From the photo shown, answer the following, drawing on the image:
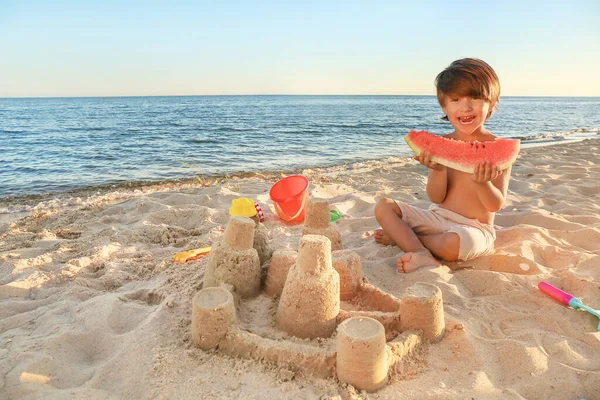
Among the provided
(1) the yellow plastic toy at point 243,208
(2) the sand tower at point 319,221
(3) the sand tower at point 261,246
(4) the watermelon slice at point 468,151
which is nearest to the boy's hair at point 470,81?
(4) the watermelon slice at point 468,151

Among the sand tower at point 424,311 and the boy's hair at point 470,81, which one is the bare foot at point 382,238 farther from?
the sand tower at point 424,311

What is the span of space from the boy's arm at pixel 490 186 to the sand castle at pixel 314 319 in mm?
1225

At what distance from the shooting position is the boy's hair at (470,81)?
3193 mm

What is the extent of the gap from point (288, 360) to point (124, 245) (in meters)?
2.56

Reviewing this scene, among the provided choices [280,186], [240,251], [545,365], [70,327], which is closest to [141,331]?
[70,327]

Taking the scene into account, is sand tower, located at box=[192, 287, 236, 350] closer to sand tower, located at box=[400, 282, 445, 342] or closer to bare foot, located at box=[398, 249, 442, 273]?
sand tower, located at box=[400, 282, 445, 342]

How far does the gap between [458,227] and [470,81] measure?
118cm

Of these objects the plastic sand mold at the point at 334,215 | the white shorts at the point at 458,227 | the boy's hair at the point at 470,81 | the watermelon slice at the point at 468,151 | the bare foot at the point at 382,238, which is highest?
the boy's hair at the point at 470,81

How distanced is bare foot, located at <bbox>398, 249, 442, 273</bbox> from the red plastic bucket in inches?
61.8

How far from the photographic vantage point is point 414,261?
3129 millimetres

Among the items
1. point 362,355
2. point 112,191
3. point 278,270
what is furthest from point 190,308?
point 112,191

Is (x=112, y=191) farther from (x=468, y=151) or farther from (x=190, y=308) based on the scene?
(x=468, y=151)

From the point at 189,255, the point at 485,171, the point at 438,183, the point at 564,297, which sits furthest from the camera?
the point at 438,183

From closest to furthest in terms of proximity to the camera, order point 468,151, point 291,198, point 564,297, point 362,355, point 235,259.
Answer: point 362,355
point 235,259
point 564,297
point 468,151
point 291,198
